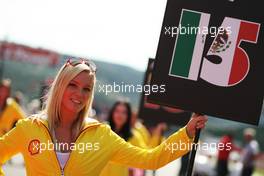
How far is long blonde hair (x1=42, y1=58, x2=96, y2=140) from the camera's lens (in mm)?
4672

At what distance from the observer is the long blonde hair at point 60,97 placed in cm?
467

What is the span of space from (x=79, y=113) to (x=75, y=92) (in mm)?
215

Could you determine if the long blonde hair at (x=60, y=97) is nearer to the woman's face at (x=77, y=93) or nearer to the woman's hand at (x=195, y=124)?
the woman's face at (x=77, y=93)

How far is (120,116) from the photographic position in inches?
317

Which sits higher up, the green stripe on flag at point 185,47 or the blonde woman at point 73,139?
the green stripe on flag at point 185,47

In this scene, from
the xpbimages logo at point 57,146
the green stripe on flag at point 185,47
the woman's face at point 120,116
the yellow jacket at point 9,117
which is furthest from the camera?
the yellow jacket at point 9,117

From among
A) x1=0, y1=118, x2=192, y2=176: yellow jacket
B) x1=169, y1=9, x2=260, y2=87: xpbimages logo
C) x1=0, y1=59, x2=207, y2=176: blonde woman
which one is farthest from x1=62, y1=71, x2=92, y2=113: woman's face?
x1=169, y1=9, x2=260, y2=87: xpbimages logo

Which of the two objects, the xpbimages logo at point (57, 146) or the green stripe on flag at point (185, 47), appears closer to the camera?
the xpbimages logo at point (57, 146)

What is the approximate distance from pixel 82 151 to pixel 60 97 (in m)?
0.36

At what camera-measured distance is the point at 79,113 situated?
4828mm

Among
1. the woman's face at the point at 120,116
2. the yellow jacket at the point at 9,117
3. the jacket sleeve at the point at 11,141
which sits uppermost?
the jacket sleeve at the point at 11,141

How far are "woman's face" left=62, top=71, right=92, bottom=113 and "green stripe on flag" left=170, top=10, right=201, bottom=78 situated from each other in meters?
0.55

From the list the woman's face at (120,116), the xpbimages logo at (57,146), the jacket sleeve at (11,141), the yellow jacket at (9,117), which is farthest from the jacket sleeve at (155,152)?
the yellow jacket at (9,117)

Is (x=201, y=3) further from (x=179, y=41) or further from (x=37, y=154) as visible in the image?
(x=37, y=154)
